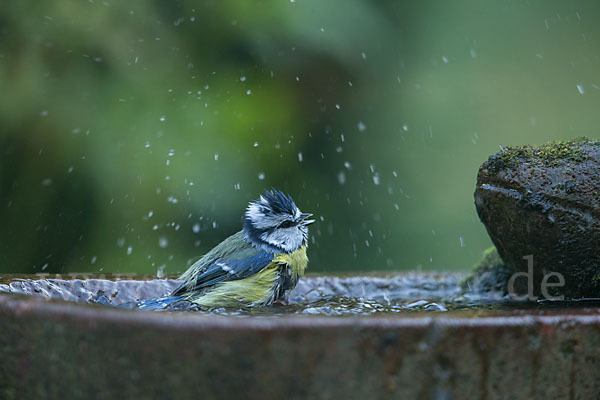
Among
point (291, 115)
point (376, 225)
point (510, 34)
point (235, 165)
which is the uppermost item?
point (510, 34)

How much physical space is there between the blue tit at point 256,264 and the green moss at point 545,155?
0.94 meters

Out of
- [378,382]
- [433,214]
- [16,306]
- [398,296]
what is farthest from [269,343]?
[433,214]

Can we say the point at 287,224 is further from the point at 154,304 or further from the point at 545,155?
the point at 545,155

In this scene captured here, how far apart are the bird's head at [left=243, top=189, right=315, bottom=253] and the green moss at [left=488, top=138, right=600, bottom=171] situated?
3.08 feet

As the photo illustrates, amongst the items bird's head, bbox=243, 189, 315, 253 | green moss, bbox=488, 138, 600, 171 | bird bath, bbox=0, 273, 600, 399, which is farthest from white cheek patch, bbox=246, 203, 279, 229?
bird bath, bbox=0, 273, 600, 399

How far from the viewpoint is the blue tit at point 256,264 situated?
2.48 metres

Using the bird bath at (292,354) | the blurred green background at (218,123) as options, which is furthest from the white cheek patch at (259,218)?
the bird bath at (292,354)

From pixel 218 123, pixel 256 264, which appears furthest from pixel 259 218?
pixel 218 123

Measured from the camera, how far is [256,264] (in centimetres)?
255

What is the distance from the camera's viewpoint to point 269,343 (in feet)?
3.83

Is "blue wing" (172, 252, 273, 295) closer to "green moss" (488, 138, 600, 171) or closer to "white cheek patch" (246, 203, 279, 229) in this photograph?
"white cheek patch" (246, 203, 279, 229)

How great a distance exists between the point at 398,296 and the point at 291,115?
164cm

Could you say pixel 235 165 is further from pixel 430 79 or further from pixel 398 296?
pixel 430 79

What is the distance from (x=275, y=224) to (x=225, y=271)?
13.5 inches
